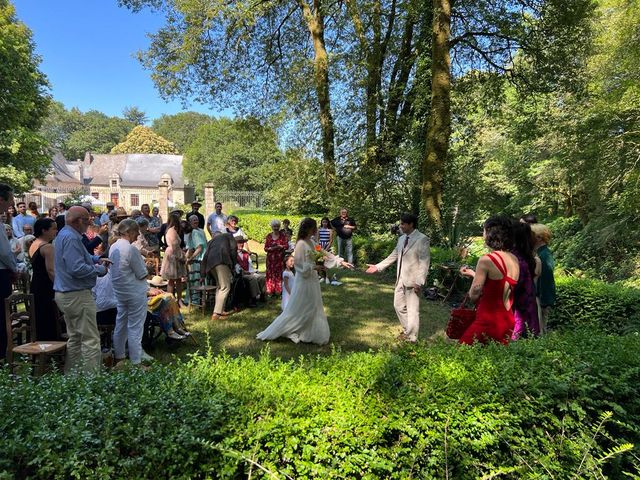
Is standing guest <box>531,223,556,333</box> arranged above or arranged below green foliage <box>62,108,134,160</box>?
below

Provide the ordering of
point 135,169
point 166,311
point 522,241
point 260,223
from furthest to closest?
point 135,169, point 260,223, point 166,311, point 522,241

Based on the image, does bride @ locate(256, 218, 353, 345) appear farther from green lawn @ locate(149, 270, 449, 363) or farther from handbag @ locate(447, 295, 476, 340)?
handbag @ locate(447, 295, 476, 340)

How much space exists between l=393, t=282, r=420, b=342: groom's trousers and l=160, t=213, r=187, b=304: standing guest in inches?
175

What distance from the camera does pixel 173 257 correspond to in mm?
8180

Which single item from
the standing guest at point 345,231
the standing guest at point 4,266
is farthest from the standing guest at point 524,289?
the standing guest at point 345,231

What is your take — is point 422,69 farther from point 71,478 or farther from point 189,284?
point 71,478

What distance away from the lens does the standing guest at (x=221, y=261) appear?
25.3 feet

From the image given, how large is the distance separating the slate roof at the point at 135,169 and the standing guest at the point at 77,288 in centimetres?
6029

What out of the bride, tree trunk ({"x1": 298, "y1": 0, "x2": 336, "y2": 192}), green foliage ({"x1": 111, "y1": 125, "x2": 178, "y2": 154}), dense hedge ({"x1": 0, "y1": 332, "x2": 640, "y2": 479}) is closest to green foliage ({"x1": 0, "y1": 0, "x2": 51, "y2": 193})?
tree trunk ({"x1": 298, "y1": 0, "x2": 336, "y2": 192})

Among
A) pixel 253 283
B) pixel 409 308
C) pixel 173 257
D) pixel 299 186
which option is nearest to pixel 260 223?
pixel 299 186

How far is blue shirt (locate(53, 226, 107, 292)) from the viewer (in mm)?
4371

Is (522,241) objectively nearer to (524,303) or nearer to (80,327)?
(524,303)

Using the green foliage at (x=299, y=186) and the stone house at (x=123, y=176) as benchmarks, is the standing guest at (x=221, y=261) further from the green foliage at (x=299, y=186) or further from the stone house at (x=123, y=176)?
the stone house at (x=123, y=176)

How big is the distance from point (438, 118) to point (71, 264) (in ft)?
34.6
